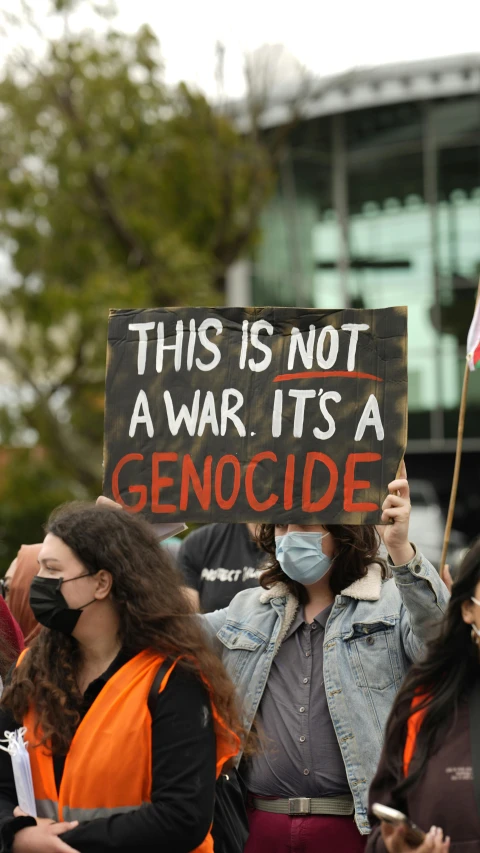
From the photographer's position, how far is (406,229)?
21.2 meters

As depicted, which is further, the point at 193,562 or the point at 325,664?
the point at 193,562

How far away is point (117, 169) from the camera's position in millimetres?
15672

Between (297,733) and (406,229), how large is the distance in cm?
1874

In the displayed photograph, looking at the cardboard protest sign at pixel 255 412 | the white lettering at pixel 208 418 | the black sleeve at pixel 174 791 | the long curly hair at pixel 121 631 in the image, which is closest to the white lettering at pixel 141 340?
the cardboard protest sign at pixel 255 412

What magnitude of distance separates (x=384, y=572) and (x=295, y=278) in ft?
60.7

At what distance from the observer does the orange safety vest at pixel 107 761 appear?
2730mm

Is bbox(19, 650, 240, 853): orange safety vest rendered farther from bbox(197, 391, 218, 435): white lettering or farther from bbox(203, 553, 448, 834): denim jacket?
Result: bbox(197, 391, 218, 435): white lettering

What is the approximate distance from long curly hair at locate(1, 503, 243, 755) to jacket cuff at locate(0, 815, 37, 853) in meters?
0.18

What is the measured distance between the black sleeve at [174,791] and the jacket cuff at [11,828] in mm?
115

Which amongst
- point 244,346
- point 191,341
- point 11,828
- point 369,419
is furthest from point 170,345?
point 11,828

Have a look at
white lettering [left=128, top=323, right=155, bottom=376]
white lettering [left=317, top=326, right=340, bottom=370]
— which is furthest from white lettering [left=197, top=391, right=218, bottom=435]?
white lettering [left=317, top=326, right=340, bottom=370]

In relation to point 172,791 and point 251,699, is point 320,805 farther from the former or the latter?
point 172,791

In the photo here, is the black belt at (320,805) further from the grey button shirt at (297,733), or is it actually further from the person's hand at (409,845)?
the person's hand at (409,845)

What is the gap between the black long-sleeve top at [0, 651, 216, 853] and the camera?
8.80 feet
